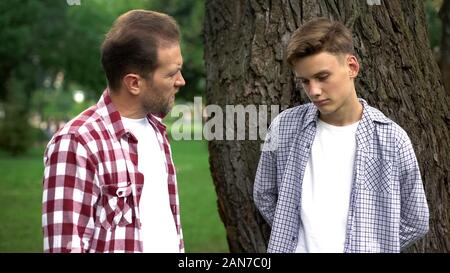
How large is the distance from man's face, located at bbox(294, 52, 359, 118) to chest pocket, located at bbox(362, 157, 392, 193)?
268mm

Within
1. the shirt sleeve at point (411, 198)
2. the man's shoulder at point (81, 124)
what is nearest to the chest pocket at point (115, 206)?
the man's shoulder at point (81, 124)

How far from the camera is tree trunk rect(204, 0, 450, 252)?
3.89 meters

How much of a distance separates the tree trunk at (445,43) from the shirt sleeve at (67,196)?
499cm

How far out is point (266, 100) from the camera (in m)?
3.98

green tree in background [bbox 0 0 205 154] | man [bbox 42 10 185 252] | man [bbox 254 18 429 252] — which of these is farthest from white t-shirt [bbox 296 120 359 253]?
green tree in background [bbox 0 0 205 154]

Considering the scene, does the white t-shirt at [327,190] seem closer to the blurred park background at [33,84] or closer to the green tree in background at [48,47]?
the blurred park background at [33,84]

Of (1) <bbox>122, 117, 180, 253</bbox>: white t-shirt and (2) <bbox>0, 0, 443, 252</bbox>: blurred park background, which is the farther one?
(2) <bbox>0, 0, 443, 252</bbox>: blurred park background

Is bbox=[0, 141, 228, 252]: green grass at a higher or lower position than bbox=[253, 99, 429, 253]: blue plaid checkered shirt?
lower

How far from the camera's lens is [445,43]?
6953 mm

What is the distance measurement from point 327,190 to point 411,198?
1.18ft

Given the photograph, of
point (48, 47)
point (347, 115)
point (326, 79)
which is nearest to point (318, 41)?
point (326, 79)

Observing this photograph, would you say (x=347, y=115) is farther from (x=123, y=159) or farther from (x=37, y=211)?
(x=37, y=211)

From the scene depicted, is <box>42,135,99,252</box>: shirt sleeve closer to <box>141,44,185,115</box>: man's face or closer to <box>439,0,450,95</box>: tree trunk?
<box>141,44,185,115</box>: man's face

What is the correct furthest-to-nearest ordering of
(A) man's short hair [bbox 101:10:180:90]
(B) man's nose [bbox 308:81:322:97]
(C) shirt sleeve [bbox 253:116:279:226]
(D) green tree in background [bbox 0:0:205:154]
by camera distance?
(D) green tree in background [bbox 0:0:205:154]
(C) shirt sleeve [bbox 253:116:279:226]
(B) man's nose [bbox 308:81:322:97]
(A) man's short hair [bbox 101:10:180:90]
